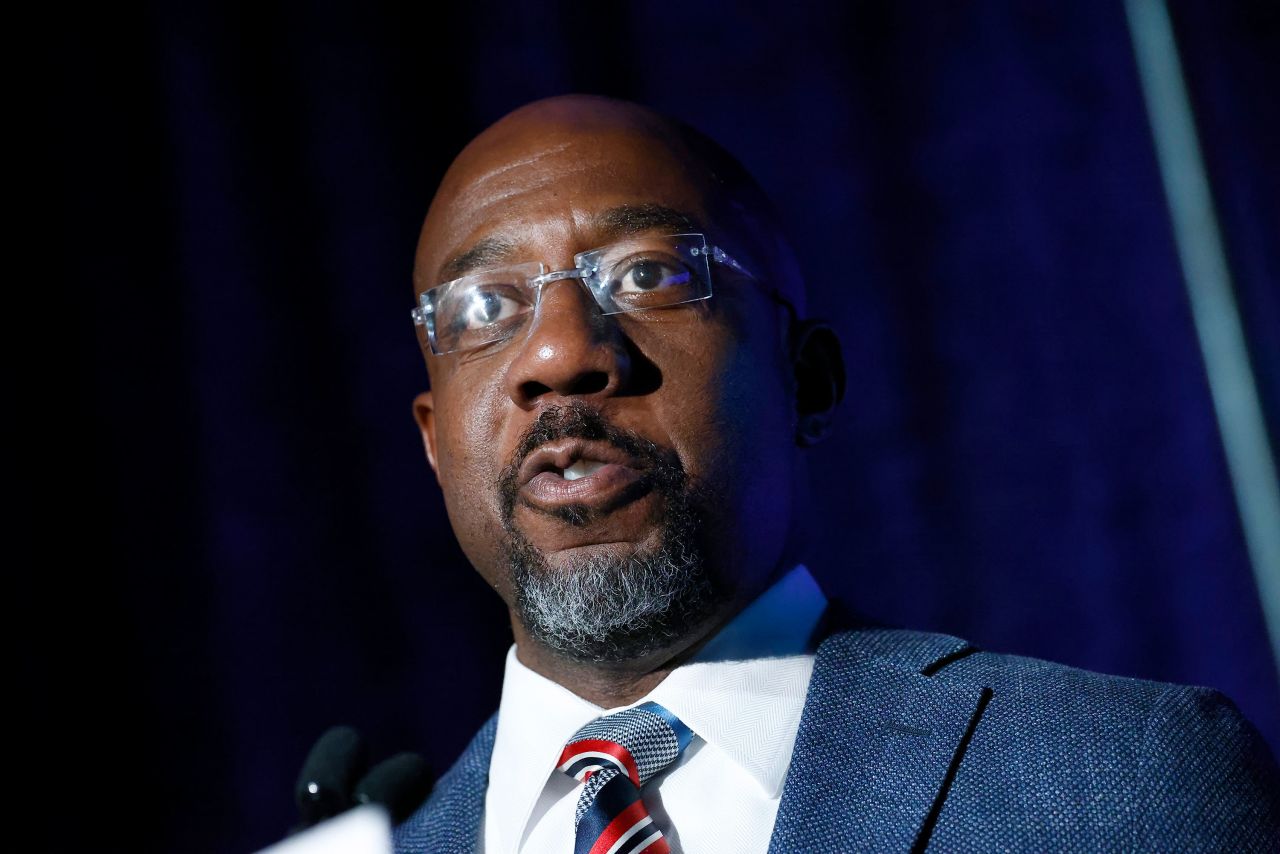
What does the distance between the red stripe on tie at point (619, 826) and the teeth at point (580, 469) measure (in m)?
0.39

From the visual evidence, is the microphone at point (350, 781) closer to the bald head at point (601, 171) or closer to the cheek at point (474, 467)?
the cheek at point (474, 467)

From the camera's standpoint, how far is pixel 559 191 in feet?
5.03

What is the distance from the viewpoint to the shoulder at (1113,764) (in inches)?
44.4

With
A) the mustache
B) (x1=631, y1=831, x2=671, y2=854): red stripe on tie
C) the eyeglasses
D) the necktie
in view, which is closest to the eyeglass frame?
→ the eyeglasses

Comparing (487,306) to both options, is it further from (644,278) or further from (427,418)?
(427,418)

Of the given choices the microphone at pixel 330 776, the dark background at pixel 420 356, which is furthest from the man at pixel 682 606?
the dark background at pixel 420 356

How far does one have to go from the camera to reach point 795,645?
58.5 inches

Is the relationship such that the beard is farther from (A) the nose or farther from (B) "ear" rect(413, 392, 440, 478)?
(B) "ear" rect(413, 392, 440, 478)

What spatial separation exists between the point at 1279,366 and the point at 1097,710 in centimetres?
84

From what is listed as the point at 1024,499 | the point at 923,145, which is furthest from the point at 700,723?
the point at 923,145

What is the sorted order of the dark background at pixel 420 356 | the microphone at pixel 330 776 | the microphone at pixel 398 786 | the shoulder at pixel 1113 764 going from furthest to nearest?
the dark background at pixel 420 356, the microphone at pixel 398 786, the microphone at pixel 330 776, the shoulder at pixel 1113 764

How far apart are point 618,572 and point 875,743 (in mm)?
351

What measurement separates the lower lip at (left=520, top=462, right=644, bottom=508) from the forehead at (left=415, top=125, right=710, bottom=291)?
303 millimetres

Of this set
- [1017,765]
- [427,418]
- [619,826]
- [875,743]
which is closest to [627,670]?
[619,826]
